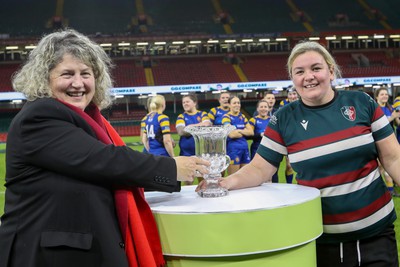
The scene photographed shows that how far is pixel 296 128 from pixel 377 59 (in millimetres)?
36855

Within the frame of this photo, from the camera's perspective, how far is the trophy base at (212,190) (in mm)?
2100

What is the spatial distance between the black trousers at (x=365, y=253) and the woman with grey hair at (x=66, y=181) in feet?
3.09

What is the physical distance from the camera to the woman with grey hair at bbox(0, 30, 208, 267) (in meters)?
1.60

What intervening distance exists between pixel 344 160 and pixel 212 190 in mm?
608


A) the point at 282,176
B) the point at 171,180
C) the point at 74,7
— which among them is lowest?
the point at 282,176

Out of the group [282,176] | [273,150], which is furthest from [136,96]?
[273,150]

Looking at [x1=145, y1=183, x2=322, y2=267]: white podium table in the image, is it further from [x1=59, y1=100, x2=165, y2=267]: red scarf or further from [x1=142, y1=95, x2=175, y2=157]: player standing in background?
[x1=142, y1=95, x2=175, y2=157]: player standing in background

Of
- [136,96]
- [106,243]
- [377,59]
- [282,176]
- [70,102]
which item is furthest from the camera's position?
[377,59]

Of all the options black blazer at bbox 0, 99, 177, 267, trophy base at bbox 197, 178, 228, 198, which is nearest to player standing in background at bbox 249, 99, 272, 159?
trophy base at bbox 197, 178, 228, 198

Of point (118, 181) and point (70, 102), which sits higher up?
point (70, 102)

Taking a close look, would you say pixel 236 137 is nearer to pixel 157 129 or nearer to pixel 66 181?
pixel 157 129

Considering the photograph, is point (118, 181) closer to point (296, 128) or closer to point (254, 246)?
point (254, 246)

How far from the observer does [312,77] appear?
2178 mm

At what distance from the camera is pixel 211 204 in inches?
74.5
